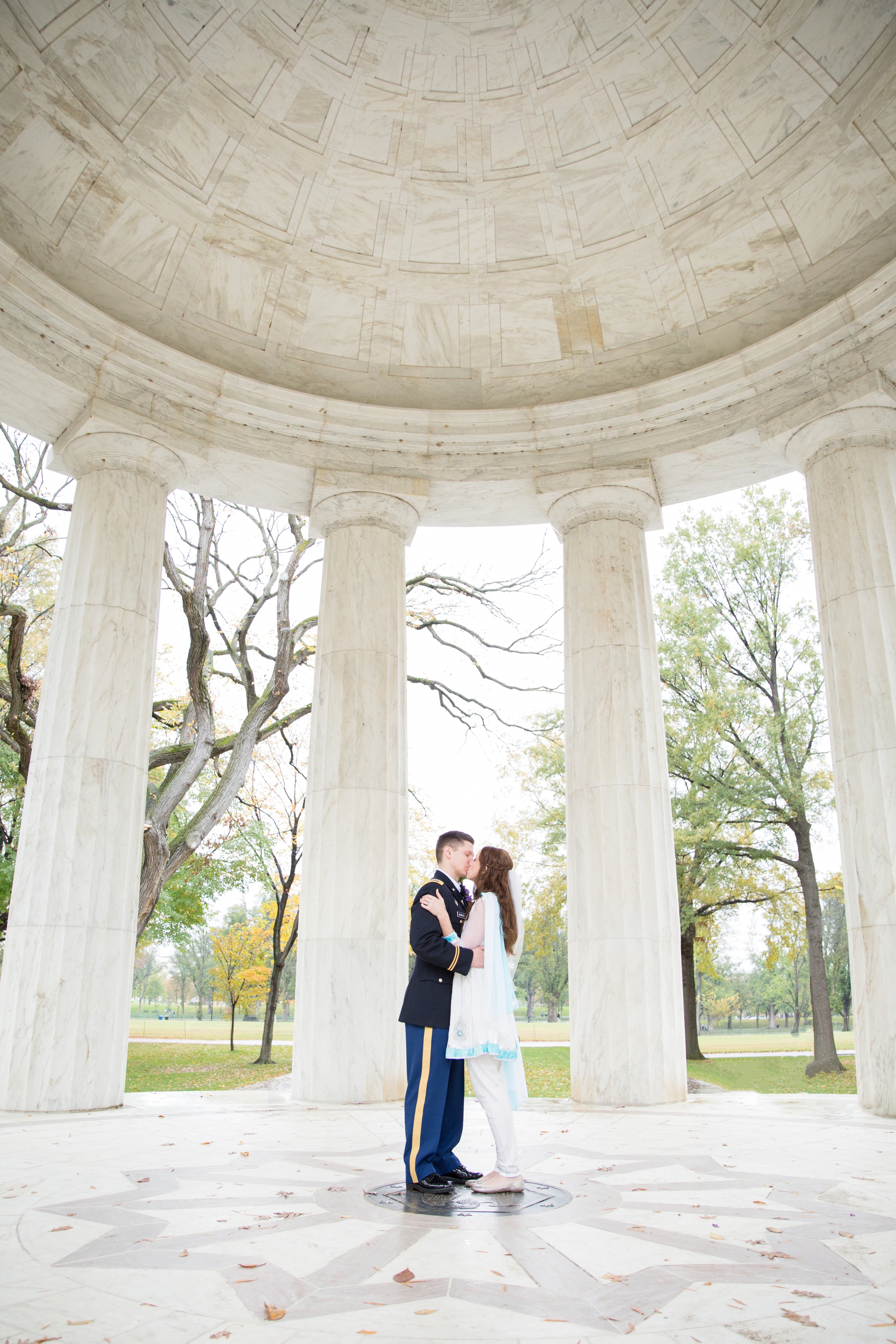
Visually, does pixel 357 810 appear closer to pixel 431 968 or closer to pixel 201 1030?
pixel 431 968

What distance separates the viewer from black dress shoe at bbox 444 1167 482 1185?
59.0 ft

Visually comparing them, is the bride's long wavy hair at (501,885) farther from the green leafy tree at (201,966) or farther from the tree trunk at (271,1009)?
the green leafy tree at (201,966)

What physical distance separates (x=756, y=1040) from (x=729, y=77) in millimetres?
97919

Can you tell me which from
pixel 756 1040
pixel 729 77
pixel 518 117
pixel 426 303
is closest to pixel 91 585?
pixel 426 303

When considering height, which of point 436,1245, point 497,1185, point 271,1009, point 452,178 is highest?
point 452,178

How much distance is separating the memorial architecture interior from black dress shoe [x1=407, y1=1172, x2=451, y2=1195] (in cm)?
431

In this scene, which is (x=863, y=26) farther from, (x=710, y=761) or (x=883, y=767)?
(x=710, y=761)

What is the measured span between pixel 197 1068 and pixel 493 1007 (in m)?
57.3

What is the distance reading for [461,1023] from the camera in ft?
57.6

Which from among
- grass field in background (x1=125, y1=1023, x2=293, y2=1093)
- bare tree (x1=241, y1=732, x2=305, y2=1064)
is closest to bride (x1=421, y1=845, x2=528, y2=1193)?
grass field in background (x1=125, y1=1023, x2=293, y2=1093)

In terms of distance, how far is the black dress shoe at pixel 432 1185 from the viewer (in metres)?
17.2

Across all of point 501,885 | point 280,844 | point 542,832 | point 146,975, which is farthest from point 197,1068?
point 146,975

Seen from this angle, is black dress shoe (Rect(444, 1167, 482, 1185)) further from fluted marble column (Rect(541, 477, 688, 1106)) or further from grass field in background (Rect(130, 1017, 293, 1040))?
grass field in background (Rect(130, 1017, 293, 1040))

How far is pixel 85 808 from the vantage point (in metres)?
31.9
